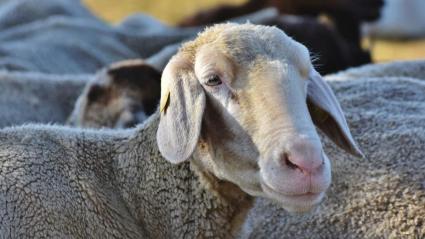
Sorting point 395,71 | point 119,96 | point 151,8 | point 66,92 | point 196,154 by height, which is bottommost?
point 151,8

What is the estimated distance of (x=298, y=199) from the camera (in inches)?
114

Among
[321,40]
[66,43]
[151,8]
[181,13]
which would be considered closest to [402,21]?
[181,13]

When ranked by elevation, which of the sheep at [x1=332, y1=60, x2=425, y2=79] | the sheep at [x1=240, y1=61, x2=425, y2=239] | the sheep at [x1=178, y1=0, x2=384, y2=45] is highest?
the sheep at [x1=240, y1=61, x2=425, y2=239]

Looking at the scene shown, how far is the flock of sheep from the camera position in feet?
9.67

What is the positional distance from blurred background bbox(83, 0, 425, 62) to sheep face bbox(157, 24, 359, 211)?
8.28m

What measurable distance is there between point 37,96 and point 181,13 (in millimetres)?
7869

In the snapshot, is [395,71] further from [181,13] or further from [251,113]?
[181,13]

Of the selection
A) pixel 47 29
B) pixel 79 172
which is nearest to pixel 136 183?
pixel 79 172

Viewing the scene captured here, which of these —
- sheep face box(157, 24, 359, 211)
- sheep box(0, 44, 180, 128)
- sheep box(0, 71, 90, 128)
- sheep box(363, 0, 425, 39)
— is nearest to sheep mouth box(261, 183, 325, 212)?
sheep face box(157, 24, 359, 211)

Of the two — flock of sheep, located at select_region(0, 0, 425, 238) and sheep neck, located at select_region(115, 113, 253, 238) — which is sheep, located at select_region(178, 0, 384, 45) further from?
sheep neck, located at select_region(115, 113, 253, 238)

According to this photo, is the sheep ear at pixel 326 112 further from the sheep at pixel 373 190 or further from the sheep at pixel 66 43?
the sheep at pixel 66 43

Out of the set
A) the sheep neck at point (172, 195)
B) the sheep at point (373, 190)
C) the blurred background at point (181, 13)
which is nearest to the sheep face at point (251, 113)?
the sheep neck at point (172, 195)

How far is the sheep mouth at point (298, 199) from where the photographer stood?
9.48 feet

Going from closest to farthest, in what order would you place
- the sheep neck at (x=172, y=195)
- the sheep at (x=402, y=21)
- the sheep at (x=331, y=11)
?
the sheep neck at (x=172, y=195), the sheep at (x=331, y=11), the sheep at (x=402, y=21)
